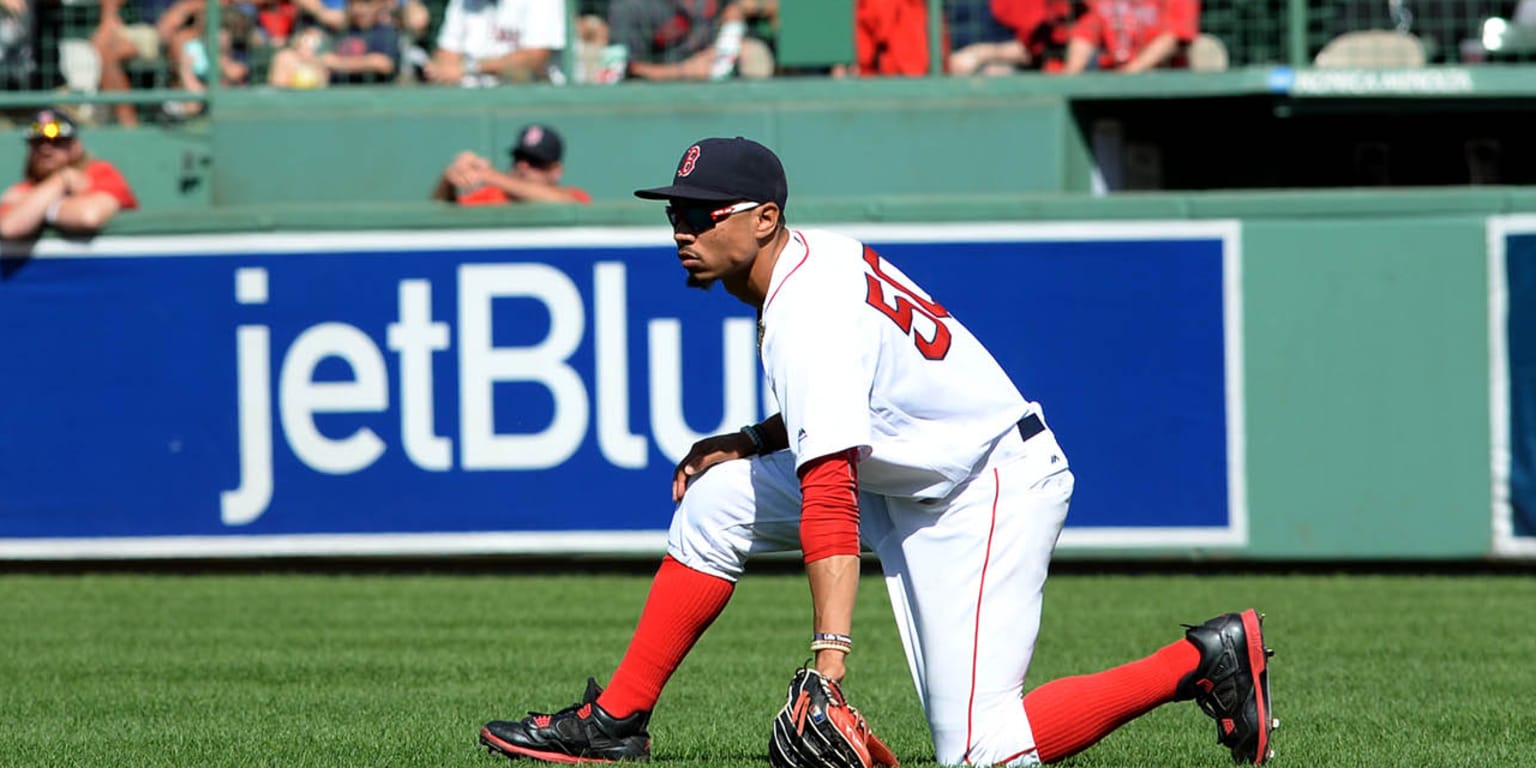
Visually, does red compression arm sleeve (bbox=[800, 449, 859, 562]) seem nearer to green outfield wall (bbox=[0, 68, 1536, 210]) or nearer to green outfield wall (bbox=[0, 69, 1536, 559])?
green outfield wall (bbox=[0, 69, 1536, 559])

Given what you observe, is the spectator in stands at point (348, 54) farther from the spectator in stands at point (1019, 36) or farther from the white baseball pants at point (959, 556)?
the white baseball pants at point (959, 556)

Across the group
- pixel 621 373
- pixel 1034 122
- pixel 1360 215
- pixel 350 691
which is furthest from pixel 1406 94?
pixel 350 691

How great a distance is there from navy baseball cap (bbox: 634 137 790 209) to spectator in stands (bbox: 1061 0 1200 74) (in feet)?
26.9

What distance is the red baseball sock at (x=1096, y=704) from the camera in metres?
4.75

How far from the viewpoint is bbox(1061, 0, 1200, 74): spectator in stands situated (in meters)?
12.3

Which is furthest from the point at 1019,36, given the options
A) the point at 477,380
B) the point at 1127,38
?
the point at 477,380

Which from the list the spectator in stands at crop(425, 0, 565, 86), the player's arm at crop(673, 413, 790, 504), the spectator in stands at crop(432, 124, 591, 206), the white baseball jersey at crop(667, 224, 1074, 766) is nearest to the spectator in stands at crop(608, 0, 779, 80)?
the spectator in stands at crop(425, 0, 565, 86)

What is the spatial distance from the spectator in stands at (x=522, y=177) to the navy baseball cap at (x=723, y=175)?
590cm

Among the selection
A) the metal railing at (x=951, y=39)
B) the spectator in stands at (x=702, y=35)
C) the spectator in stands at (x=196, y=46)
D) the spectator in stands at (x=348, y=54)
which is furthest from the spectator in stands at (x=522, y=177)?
the spectator in stands at (x=196, y=46)

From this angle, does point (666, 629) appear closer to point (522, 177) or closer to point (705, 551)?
point (705, 551)

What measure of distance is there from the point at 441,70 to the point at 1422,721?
8257 mm

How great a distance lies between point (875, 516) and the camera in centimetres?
487

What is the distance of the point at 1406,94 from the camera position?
1215 centimetres

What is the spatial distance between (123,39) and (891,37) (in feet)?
14.7
